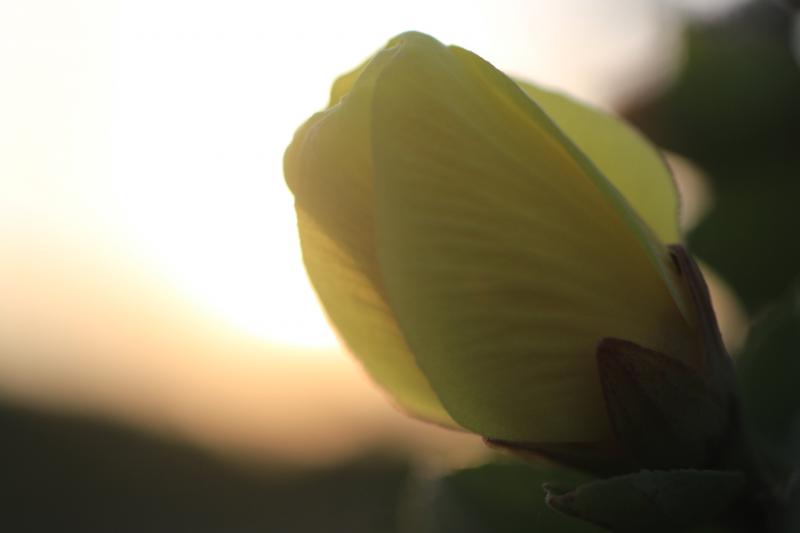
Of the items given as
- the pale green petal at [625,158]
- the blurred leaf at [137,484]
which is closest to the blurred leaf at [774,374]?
the pale green petal at [625,158]

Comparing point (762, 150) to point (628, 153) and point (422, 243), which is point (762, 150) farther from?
point (422, 243)

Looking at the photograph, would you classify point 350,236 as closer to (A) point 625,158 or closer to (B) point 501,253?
(B) point 501,253

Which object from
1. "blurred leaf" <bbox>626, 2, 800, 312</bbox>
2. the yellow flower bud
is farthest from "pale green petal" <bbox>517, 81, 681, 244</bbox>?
"blurred leaf" <bbox>626, 2, 800, 312</bbox>

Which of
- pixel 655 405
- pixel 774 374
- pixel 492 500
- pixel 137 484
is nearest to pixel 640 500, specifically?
pixel 655 405

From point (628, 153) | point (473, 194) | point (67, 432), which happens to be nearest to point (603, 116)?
point (628, 153)

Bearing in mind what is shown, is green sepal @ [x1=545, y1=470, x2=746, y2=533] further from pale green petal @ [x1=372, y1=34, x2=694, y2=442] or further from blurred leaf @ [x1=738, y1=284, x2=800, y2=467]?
blurred leaf @ [x1=738, y1=284, x2=800, y2=467]

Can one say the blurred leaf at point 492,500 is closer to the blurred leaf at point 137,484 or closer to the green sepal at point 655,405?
the green sepal at point 655,405
